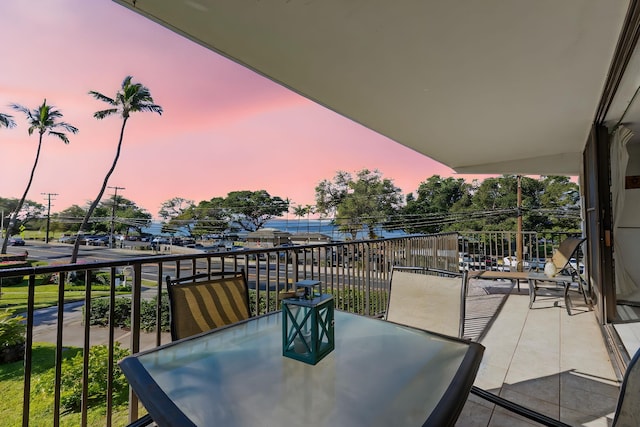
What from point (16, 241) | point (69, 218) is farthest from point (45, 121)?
point (69, 218)

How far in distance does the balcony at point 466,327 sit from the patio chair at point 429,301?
0.65 metres

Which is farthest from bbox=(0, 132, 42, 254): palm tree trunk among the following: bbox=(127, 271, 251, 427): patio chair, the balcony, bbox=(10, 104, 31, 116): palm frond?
bbox=(127, 271, 251, 427): patio chair

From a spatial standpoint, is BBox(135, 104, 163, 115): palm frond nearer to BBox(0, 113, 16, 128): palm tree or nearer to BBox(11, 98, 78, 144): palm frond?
BBox(11, 98, 78, 144): palm frond

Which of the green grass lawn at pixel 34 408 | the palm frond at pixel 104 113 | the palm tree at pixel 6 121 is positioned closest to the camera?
the green grass lawn at pixel 34 408

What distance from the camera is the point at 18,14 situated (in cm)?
1140

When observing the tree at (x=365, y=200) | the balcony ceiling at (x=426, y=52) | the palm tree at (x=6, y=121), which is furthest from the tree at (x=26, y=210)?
the balcony ceiling at (x=426, y=52)

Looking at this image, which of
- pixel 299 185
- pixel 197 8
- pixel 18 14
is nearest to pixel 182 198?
pixel 299 185

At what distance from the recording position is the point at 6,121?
19094 mm

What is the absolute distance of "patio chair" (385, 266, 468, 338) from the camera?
1.73 metres

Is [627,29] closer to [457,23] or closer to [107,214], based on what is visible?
[457,23]

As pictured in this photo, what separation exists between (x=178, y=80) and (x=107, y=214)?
38257mm

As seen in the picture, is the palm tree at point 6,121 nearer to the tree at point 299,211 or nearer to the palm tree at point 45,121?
the palm tree at point 45,121

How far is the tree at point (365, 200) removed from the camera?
28500mm

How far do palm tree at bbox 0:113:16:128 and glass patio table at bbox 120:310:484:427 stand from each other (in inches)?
1059
